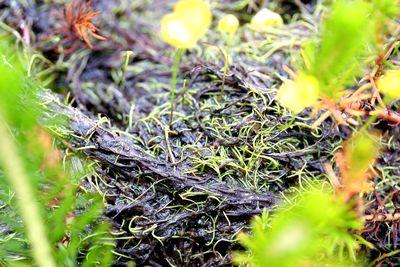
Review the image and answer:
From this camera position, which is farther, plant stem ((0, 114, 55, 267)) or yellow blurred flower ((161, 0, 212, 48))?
yellow blurred flower ((161, 0, 212, 48))

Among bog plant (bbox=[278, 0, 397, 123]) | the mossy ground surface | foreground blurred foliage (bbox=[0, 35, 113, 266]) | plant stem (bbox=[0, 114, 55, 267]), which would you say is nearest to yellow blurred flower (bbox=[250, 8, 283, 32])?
the mossy ground surface

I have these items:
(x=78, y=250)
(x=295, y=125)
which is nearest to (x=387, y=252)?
(x=295, y=125)

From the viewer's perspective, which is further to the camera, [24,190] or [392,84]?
[392,84]

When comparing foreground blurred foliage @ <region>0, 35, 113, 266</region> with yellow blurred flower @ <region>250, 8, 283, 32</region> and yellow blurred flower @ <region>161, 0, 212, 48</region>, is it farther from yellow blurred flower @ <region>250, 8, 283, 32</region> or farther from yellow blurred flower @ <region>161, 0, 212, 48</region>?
yellow blurred flower @ <region>250, 8, 283, 32</region>

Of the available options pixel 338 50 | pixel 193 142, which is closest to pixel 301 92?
pixel 338 50

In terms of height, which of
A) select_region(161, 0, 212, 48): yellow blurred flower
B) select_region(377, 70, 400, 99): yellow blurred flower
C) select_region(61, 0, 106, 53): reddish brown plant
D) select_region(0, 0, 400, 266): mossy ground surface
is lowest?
select_region(0, 0, 400, 266): mossy ground surface

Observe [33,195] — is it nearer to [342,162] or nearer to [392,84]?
[342,162]

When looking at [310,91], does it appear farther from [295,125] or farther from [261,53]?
[261,53]

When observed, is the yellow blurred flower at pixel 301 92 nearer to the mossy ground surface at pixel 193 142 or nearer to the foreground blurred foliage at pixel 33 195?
the mossy ground surface at pixel 193 142
